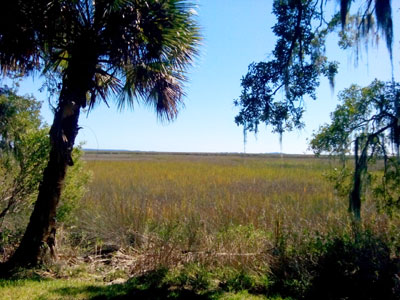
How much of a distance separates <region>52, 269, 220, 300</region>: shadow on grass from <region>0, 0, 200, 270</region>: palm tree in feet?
4.42

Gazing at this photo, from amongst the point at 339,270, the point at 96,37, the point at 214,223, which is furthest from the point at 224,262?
the point at 96,37

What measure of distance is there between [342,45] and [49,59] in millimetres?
5000

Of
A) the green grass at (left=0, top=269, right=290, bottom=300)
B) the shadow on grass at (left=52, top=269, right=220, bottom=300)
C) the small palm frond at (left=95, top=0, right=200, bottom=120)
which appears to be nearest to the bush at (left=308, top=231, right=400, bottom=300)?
the green grass at (left=0, top=269, right=290, bottom=300)

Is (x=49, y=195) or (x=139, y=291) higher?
(x=49, y=195)

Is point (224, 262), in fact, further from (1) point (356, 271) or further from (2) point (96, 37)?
(2) point (96, 37)

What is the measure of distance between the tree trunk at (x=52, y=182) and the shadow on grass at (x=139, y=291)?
1178 millimetres

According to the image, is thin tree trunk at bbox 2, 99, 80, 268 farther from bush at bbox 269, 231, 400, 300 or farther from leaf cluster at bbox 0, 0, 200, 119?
bush at bbox 269, 231, 400, 300

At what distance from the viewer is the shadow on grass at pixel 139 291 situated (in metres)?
4.87

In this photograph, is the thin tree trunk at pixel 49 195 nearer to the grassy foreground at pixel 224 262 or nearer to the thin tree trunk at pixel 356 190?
the grassy foreground at pixel 224 262

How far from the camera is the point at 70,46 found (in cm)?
612

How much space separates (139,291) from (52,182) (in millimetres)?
2281

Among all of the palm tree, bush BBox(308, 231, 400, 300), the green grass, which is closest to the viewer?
bush BBox(308, 231, 400, 300)

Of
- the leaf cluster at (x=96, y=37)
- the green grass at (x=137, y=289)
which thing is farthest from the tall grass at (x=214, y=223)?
the leaf cluster at (x=96, y=37)

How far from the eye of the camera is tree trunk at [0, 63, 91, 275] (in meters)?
5.80
